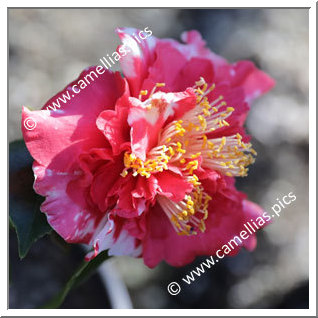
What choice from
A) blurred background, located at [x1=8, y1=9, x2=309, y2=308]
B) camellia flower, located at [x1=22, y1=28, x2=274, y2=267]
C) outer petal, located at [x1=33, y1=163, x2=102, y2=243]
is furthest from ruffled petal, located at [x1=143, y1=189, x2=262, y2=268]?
blurred background, located at [x1=8, y1=9, x2=309, y2=308]

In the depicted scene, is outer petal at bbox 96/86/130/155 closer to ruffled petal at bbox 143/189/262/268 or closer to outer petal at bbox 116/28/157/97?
outer petal at bbox 116/28/157/97

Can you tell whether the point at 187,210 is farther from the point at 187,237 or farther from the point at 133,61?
the point at 133,61

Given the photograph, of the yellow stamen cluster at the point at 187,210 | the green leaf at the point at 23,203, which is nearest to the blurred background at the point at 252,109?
the green leaf at the point at 23,203

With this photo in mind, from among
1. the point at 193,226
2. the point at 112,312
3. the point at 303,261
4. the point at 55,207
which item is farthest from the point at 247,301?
the point at 55,207

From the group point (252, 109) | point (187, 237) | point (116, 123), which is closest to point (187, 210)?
point (187, 237)

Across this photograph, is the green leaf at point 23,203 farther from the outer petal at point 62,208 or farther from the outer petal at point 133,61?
the outer petal at point 133,61

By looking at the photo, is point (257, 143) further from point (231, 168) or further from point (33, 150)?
point (33, 150)
